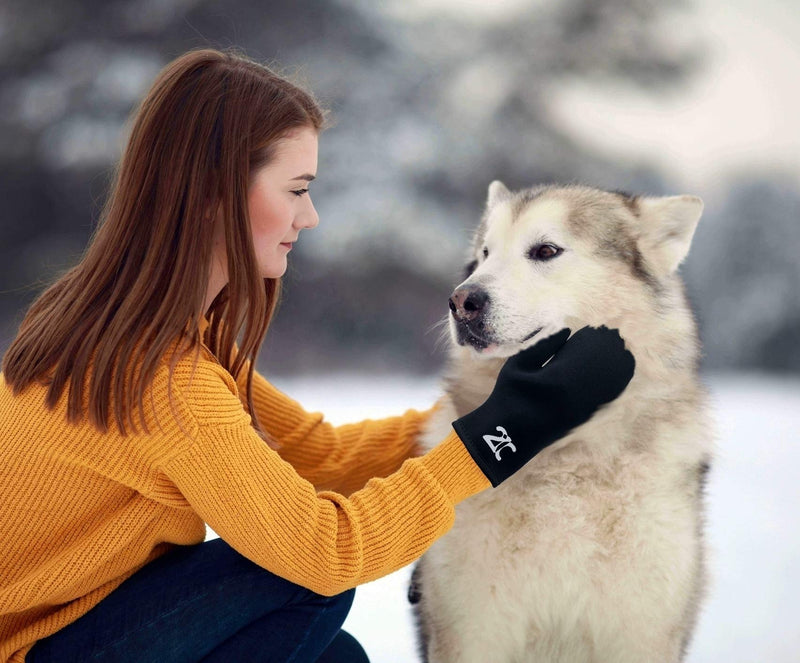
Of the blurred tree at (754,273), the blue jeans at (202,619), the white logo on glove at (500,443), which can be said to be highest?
the white logo on glove at (500,443)

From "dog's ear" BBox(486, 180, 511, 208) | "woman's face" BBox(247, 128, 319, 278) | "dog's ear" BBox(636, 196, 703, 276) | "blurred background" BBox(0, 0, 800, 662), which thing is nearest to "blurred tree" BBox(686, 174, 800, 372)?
"blurred background" BBox(0, 0, 800, 662)

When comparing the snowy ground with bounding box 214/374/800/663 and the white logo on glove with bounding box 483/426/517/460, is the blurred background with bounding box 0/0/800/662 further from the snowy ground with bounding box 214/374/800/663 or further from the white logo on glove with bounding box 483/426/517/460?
the white logo on glove with bounding box 483/426/517/460

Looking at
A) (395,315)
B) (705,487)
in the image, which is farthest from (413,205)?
(705,487)

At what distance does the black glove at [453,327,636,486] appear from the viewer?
54.0 inches

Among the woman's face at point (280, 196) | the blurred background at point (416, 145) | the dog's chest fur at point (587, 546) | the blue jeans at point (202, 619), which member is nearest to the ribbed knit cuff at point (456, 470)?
the dog's chest fur at point (587, 546)

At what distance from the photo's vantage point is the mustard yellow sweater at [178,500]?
131cm

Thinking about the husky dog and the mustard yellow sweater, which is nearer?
the mustard yellow sweater

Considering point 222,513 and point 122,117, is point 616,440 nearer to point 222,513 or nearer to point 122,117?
point 222,513

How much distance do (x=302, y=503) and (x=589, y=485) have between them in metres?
0.58

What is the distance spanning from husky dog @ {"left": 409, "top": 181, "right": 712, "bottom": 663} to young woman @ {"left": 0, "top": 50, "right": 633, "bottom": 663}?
0.18 m

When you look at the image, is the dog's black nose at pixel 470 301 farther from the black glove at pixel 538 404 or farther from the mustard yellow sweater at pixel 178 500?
the mustard yellow sweater at pixel 178 500

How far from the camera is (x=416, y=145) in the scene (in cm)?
595

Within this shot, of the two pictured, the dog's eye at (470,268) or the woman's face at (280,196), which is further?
the dog's eye at (470,268)


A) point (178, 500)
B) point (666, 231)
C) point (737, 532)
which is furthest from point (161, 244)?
point (737, 532)
